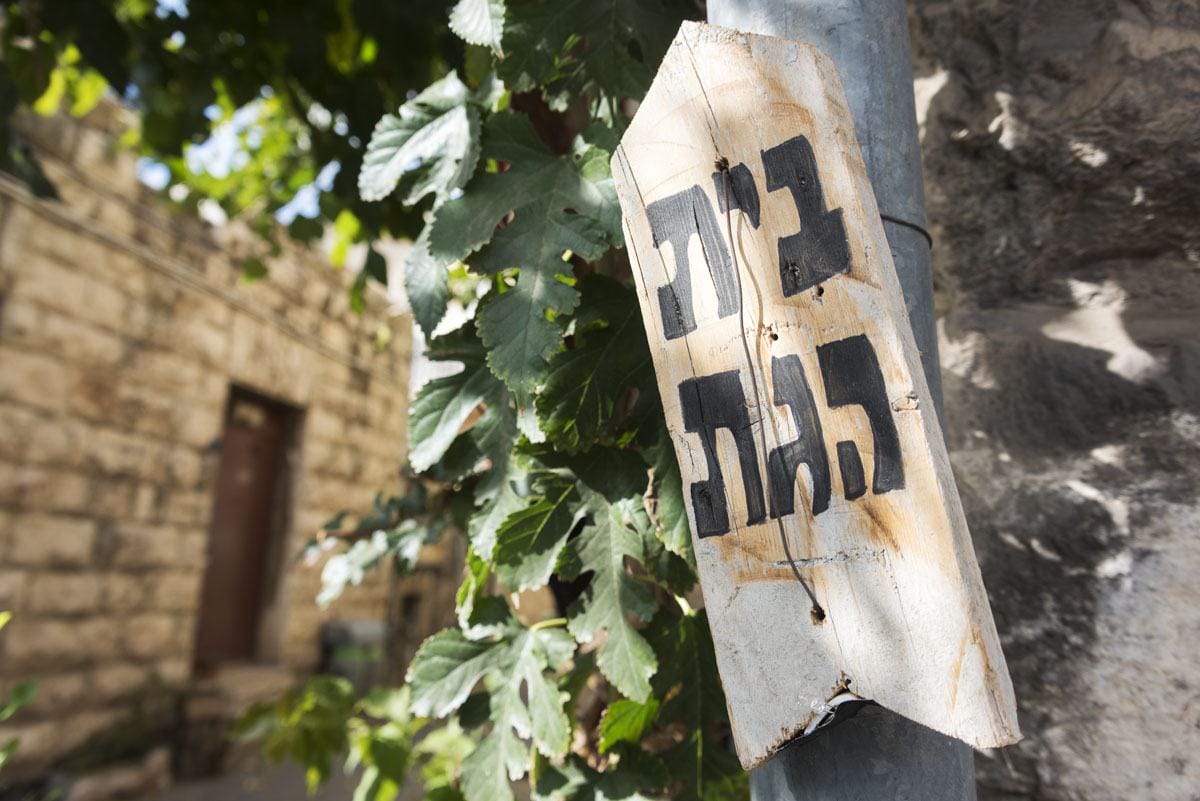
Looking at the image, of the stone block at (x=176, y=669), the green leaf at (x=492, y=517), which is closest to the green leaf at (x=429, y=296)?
the green leaf at (x=492, y=517)

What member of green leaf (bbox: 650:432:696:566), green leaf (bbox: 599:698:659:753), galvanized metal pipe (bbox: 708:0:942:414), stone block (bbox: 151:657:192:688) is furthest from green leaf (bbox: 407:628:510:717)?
stone block (bbox: 151:657:192:688)

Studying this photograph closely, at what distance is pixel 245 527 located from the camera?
19.1ft

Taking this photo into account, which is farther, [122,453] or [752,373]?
[122,453]

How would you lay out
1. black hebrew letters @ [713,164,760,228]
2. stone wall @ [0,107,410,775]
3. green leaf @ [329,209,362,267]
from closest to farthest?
black hebrew letters @ [713,164,760,228], green leaf @ [329,209,362,267], stone wall @ [0,107,410,775]

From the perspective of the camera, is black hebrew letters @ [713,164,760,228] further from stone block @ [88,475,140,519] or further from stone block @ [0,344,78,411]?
stone block @ [88,475,140,519]

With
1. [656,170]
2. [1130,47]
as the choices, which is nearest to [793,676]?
[656,170]

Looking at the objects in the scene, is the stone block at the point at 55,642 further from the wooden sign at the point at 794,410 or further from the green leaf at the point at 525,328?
the wooden sign at the point at 794,410

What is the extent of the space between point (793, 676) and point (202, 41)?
2.74 metres

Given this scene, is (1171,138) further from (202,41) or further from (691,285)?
(202,41)

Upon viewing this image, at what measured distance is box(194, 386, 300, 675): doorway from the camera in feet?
18.2

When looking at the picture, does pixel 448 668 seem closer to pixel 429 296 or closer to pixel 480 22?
pixel 429 296

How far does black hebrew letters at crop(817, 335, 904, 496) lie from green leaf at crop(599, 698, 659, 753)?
0.62 m

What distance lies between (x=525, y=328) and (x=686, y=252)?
0.27 meters

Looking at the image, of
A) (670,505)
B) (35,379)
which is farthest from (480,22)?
(35,379)
